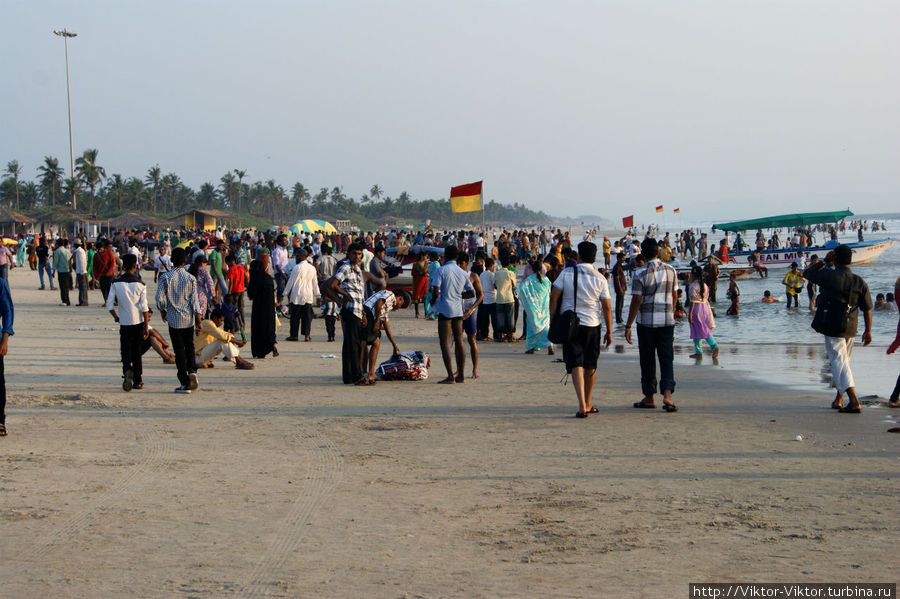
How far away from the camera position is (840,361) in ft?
29.6

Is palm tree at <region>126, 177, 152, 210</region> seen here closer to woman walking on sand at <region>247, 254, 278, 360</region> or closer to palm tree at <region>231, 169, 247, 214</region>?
palm tree at <region>231, 169, 247, 214</region>

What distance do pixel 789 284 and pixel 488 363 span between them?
15122mm

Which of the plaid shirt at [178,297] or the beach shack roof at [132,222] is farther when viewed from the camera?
the beach shack roof at [132,222]

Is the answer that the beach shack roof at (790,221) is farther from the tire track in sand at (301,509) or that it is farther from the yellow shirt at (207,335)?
the tire track in sand at (301,509)

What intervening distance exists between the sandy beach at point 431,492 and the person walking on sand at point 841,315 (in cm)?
46

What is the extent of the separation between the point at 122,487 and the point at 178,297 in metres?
4.01

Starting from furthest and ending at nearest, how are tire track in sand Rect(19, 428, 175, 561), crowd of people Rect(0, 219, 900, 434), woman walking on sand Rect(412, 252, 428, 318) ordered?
woman walking on sand Rect(412, 252, 428, 318)
crowd of people Rect(0, 219, 900, 434)
tire track in sand Rect(19, 428, 175, 561)

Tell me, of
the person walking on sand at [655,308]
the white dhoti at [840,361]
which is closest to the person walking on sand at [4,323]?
the person walking on sand at [655,308]

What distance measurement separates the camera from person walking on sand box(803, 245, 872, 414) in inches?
352

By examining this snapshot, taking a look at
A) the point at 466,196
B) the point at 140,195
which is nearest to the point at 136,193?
the point at 140,195

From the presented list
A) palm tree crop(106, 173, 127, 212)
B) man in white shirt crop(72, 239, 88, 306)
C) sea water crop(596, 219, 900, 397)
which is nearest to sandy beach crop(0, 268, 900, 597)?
sea water crop(596, 219, 900, 397)

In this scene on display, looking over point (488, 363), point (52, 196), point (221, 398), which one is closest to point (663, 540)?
point (221, 398)

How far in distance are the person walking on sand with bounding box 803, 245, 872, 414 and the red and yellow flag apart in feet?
82.1

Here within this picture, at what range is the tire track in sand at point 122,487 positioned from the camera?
4938mm
